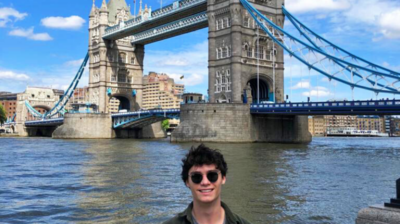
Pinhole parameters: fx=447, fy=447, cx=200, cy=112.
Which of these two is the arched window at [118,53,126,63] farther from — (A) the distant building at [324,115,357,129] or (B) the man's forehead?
(A) the distant building at [324,115,357,129]

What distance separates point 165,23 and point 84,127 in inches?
798

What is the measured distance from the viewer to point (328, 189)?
14.7 meters

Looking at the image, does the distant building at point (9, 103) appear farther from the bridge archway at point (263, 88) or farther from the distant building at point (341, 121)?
the bridge archway at point (263, 88)

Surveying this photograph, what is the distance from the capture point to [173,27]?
62750mm

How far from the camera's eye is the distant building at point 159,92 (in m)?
149

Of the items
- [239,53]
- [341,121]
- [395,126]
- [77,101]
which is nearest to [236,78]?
[239,53]

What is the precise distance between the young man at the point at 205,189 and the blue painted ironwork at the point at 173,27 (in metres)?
54.9

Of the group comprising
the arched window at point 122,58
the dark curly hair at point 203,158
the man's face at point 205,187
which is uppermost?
the arched window at point 122,58

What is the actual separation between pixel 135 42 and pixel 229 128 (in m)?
34.6

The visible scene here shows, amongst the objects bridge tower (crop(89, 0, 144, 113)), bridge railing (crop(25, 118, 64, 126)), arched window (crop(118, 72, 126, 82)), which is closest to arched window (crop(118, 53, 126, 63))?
bridge tower (crop(89, 0, 144, 113))

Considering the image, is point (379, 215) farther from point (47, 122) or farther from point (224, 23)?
point (47, 122)

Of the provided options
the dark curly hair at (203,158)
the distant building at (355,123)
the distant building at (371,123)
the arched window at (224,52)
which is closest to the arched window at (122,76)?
the arched window at (224,52)

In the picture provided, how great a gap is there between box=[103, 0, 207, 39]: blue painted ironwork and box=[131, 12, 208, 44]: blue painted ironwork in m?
1.39

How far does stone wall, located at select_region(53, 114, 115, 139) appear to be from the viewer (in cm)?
6806
